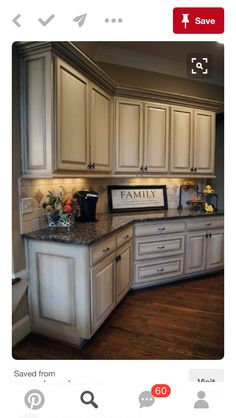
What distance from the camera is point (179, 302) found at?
83.1 inches

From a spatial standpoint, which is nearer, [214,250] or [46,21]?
[46,21]

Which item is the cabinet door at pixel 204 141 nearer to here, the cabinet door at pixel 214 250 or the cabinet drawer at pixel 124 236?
the cabinet door at pixel 214 250

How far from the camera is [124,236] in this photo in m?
1.97

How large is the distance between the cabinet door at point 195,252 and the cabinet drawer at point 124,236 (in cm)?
74

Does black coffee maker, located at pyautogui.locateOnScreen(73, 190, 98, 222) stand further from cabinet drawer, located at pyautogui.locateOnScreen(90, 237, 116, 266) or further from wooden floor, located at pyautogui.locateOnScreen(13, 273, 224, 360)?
wooden floor, located at pyautogui.locateOnScreen(13, 273, 224, 360)

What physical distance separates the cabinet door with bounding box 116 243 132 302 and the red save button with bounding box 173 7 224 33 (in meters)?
1.51

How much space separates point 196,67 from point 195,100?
2134 mm

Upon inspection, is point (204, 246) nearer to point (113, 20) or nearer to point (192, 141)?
point (192, 141)

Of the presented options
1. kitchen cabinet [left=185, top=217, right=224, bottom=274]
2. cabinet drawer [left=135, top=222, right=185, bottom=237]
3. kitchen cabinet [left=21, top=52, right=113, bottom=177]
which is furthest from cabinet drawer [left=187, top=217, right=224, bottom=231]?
kitchen cabinet [left=21, top=52, right=113, bottom=177]

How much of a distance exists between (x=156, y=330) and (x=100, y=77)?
1.97m

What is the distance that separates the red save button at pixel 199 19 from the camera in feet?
1.91

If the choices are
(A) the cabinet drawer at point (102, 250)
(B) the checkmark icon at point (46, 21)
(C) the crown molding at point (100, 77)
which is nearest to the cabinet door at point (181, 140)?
(C) the crown molding at point (100, 77)

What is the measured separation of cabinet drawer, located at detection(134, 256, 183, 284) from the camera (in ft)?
7.60
